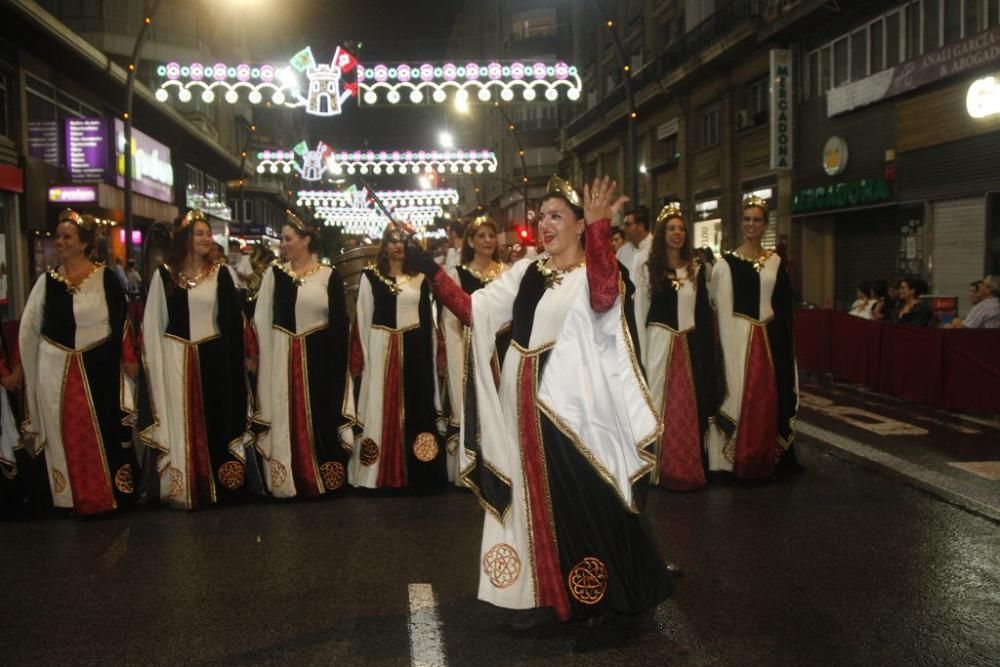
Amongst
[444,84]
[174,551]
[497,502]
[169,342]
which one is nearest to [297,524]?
[174,551]

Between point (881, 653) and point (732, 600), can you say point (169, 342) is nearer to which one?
point (732, 600)

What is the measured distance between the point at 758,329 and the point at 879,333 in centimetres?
638

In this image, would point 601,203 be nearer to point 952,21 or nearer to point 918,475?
point 918,475

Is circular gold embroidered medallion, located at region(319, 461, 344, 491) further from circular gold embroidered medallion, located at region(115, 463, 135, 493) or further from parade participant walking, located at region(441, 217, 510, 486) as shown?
circular gold embroidered medallion, located at region(115, 463, 135, 493)

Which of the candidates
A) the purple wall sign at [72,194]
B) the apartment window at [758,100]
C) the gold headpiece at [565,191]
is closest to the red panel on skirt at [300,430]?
the gold headpiece at [565,191]

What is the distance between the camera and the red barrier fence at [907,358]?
10.7 m

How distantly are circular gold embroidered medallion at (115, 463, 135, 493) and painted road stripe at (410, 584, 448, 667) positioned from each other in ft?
9.18

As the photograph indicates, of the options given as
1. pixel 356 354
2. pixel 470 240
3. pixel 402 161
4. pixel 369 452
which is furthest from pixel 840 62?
pixel 369 452

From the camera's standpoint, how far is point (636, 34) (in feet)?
122

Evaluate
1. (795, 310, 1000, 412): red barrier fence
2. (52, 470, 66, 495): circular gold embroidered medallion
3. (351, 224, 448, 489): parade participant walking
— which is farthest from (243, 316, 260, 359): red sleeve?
(795, 310, 1000, 412): red barrier fence

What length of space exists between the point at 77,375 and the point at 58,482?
2.50ft

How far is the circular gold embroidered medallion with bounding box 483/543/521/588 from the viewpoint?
14.2ft

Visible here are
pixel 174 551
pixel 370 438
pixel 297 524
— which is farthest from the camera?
pixel 370 438

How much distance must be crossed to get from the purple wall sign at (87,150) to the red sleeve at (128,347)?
59.0 ft
